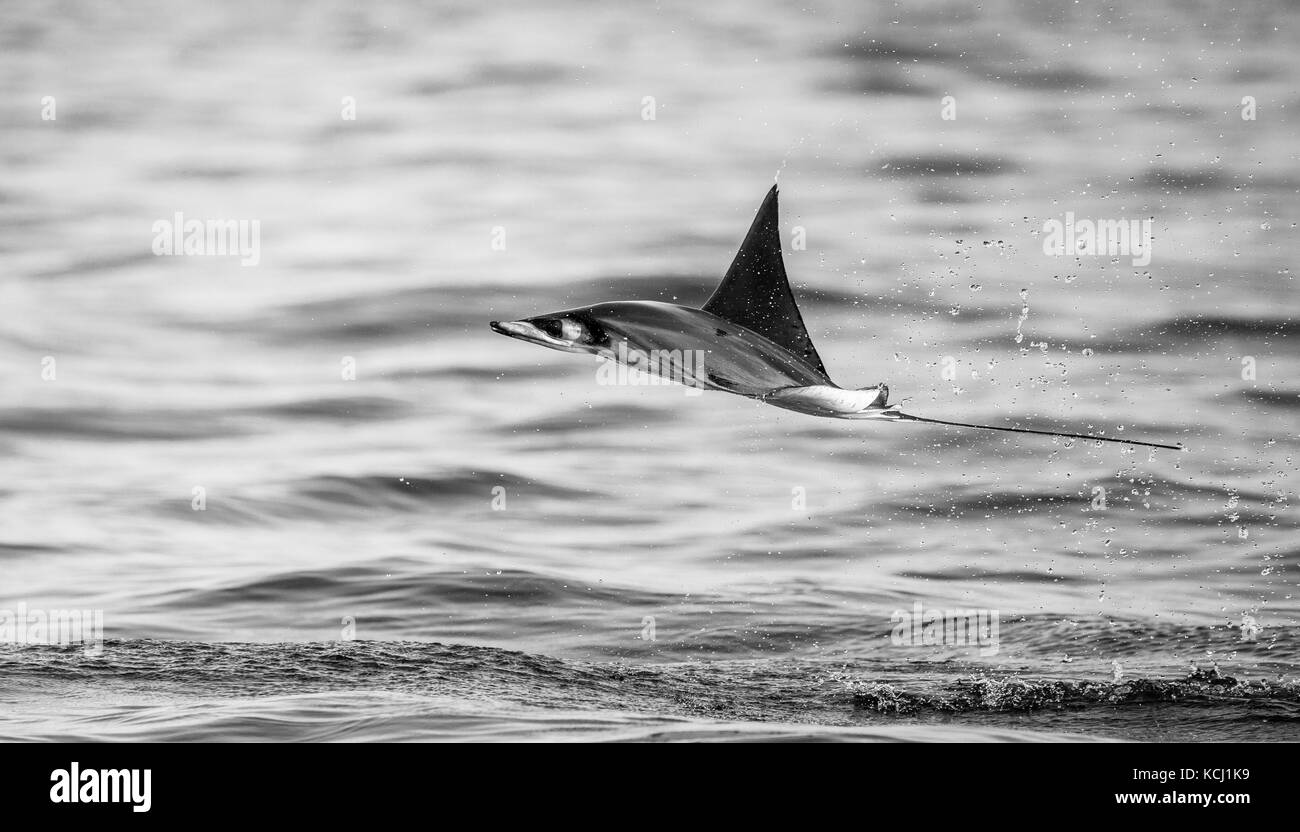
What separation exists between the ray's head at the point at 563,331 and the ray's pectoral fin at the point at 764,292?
179 cm

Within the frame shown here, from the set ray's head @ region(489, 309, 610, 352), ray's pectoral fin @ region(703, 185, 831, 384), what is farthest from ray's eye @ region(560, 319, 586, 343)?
ray's pectoral fin @ region(703, 185, 831, 384)

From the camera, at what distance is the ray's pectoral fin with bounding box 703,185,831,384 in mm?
7992

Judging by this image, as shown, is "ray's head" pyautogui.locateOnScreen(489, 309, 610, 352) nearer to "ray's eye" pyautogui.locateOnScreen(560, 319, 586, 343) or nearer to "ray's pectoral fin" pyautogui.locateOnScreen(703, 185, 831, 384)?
"ray's eye" pyautogui.locateOnScreen(560, 319, 586, 343)

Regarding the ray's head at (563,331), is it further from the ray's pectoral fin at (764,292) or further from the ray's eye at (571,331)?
the ray's pectoral fin at (764,292)

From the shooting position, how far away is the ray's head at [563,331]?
6199mm

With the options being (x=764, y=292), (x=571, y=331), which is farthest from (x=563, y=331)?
(x=764, y=292)

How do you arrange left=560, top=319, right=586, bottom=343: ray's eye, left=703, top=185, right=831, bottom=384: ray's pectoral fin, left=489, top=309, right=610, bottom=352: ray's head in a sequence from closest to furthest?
left=489, top=309, right=610, bottom=352: ray's head → left=560, top=319, right=586, bottom=343: ray's eye → left=703, top=185, right=831, bottom=384: ray's pectoral fin

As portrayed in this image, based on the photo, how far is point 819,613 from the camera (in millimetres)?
11461

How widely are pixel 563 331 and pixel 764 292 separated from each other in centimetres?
217

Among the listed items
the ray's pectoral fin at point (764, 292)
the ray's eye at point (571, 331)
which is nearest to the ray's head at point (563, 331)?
the ray's eye at point (571, 331)

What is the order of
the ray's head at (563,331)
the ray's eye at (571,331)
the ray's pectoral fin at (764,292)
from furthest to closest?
the ray's pectoral fin at (764,292)
the ray's eye at (571,331)
the ray's head at (563,331)

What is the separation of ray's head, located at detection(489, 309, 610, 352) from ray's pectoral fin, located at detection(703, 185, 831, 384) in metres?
1.79

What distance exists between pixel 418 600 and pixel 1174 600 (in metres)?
6.41
